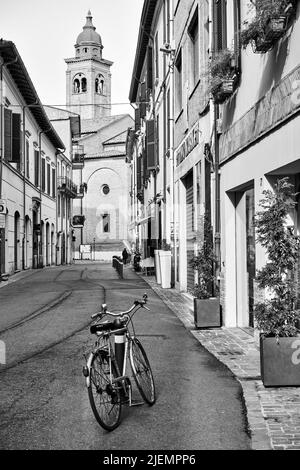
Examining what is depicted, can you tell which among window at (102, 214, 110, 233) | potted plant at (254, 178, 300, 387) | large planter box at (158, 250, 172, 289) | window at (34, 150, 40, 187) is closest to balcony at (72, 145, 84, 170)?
window at (102, 214, 110, 233)

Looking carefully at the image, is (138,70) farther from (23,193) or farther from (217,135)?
(217,135)

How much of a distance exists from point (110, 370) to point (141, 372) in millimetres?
580

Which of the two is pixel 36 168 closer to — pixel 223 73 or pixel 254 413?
pixel 223 73

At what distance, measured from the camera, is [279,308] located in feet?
19.9

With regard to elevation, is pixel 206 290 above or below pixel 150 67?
below

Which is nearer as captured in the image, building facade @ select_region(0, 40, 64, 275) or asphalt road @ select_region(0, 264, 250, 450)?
asphalt road @ select_region(0, 264, 250, 450)

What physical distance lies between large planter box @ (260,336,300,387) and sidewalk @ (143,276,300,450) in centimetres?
8

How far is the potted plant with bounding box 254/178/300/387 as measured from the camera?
592 cm

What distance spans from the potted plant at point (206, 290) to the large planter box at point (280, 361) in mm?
4218

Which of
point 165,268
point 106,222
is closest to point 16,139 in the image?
point 165,268

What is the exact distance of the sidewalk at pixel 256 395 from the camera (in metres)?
4.46

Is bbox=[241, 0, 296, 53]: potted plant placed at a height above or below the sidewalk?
above

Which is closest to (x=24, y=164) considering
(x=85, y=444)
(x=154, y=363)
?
(x=154, y=363)

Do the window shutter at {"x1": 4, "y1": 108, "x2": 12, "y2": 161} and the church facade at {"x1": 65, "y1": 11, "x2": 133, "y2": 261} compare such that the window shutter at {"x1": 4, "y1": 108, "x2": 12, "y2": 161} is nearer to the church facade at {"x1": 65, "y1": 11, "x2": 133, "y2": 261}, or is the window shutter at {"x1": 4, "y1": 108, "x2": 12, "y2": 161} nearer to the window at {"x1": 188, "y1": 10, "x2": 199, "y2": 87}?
the window at {"x1": 188, "y1": 10, "x2": 199, "y2": 87}
